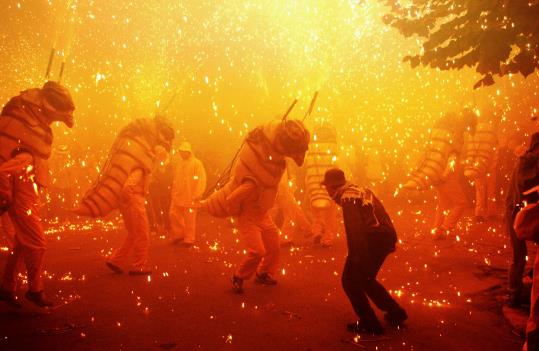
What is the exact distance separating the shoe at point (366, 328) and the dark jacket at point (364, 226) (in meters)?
0.69

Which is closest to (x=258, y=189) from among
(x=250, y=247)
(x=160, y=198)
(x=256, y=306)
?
(x=250, y=247)

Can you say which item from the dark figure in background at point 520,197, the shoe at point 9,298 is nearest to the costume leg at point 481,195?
the dark figure in background at point 520,197

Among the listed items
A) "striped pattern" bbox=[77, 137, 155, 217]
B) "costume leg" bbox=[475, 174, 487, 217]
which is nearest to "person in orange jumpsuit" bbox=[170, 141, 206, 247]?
"striped pattern" bbox=[77, 137, 155, 217]

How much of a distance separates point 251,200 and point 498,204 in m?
11.9

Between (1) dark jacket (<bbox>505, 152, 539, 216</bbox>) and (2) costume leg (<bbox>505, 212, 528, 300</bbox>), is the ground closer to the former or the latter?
(2) costume leg (<bbox>505, 212, 528, 300</bbox>)

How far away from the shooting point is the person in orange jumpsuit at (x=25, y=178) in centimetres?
456

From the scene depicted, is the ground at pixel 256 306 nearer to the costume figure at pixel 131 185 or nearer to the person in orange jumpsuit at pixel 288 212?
the costume figure at pixel 131 185

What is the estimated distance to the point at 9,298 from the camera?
456 centimetres

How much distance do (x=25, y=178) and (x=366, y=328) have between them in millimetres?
4209

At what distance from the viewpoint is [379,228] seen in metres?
3.93

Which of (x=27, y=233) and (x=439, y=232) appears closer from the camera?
(x=27, y=233)

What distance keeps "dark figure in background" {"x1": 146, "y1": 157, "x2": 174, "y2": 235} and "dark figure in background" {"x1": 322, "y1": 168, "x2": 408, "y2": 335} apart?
855 cm

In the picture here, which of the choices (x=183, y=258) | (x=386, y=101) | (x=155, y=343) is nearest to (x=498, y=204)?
(x=386, y=101)

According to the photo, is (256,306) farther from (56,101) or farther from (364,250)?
(56,101)
